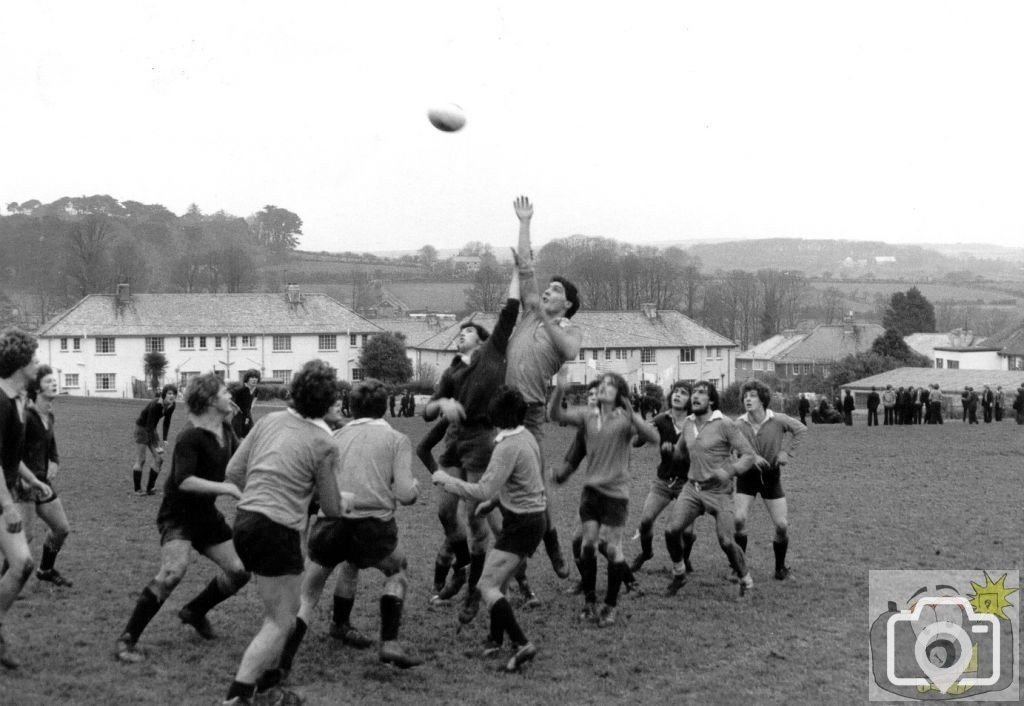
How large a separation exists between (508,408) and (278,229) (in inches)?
5130

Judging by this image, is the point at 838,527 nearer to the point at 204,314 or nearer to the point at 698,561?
the point at 698,561

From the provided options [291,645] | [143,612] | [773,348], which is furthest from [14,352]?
[773,348]

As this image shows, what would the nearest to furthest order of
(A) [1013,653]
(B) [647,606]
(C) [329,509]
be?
(C) [329,509]
(A) [1013,653]
(B) [647,606]

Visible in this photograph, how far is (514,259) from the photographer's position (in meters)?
7.93

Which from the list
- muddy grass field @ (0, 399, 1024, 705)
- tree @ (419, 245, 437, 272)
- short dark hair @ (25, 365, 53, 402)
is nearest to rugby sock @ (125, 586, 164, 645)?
muddy grass field @ (0, 399, 1024, 705)

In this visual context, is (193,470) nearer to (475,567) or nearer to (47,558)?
(475,567)

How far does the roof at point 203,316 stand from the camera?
228ft

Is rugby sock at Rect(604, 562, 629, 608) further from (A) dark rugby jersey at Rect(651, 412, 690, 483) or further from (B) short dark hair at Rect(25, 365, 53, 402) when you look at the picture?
(B) short dark hair at Rect(25, 365, 53, 402)

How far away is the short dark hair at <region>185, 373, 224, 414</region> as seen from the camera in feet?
24.2

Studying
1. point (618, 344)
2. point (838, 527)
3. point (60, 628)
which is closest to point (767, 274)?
point (618, 344)

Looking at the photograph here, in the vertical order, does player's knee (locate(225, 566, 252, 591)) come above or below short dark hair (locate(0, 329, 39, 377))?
below

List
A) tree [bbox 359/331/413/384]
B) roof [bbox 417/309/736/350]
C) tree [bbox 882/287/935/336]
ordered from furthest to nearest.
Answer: tree [bbox 882/287/935/336], roof [bbox 417/309/736/350], tree [bbox 359/331/413/384]

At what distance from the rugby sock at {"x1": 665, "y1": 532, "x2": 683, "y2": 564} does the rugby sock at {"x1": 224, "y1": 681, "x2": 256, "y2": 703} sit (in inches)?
181

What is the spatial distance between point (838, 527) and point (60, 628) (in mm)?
9735
